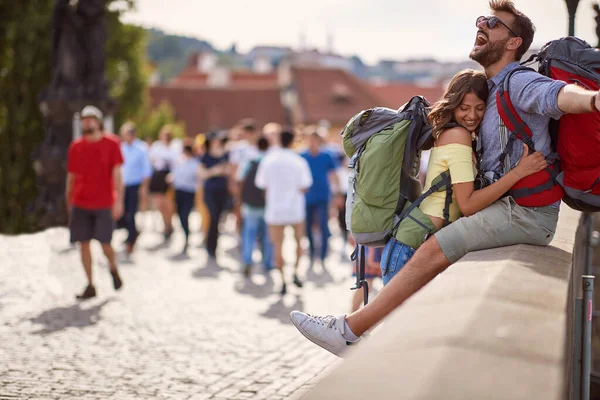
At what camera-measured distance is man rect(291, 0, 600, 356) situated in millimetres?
4797

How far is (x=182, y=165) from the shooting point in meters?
17.8

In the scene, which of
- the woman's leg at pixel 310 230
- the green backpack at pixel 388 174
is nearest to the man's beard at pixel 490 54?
the green backpack at pixel 388 174

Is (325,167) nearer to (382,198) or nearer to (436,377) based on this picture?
(382,198)

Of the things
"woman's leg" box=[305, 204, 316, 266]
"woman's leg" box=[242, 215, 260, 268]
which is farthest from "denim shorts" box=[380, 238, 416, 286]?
"woman's leg" box=[305, 204, 316, 266]

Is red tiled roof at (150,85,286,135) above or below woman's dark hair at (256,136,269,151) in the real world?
below

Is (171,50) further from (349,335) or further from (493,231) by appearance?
(493,231)

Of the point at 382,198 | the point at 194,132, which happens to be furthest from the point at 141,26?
the point at 382,198

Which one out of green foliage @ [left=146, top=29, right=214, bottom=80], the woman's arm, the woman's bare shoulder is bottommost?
the woman's arm

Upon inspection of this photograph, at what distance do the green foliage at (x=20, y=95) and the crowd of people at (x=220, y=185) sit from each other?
2.59 meters

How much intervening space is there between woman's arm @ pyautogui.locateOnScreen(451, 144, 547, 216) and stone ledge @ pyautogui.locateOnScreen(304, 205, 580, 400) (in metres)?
1.14

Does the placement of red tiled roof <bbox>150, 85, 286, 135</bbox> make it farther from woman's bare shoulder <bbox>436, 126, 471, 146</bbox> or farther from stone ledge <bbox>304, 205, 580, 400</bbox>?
stone ledge <bbox>304, 205, 580, 400</bbox>

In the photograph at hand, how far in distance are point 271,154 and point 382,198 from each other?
808cm

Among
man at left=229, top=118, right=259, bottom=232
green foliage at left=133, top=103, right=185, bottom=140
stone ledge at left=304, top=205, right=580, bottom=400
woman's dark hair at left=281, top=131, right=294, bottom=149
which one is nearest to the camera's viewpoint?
stone ledge at left=304, top=205, right=580, bottom=400

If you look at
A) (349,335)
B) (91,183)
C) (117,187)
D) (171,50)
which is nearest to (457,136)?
(349,335)
